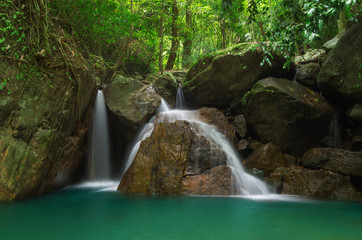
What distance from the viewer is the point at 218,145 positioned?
7.34 meters

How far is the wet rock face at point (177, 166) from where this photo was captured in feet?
20.5

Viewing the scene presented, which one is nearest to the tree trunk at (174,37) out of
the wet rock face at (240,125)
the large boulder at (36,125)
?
the wet rock face at (240,125)

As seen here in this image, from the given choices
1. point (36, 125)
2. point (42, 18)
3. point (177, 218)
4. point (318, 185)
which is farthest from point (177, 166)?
point (42, 18)

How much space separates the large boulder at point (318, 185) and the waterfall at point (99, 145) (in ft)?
19.1

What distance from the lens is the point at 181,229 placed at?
147 inches

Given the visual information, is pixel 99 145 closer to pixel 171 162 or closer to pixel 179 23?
pixel 171 162

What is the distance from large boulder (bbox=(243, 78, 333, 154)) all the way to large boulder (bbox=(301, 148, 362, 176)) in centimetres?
77

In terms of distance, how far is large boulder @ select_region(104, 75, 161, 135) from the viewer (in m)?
8.59

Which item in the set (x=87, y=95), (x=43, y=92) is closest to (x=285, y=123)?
(x=87, y=95)

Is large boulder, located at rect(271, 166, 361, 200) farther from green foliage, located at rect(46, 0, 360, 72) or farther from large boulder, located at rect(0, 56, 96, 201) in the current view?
large boulder, located at rect(0, 56, 96, 201)

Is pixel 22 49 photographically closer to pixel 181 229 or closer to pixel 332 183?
pixel 181 229

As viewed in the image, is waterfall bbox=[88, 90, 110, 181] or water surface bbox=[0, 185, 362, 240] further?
waterfall bbox=[88, 90, 110, 181]

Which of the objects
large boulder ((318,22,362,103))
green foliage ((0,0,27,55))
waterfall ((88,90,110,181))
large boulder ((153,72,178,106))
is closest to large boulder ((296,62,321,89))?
large boulder ((318,22,362,103))

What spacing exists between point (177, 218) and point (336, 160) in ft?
16.7
